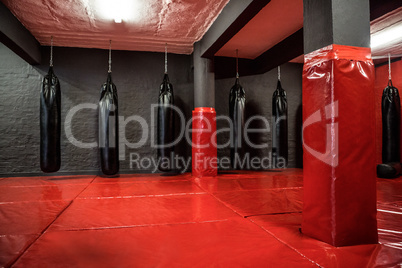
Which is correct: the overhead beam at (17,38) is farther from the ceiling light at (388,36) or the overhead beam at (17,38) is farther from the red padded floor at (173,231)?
the ceiling light at (388,36)

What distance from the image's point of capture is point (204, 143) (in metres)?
5.22

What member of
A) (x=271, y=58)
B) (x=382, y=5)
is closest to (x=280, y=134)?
(x=271, y=58)

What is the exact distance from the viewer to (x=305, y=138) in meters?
A: 2.06

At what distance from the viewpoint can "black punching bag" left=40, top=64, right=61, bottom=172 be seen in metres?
4.57

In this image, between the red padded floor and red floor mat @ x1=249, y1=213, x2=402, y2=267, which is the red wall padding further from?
red floor mat @ x1=249, y1=213, x2=402, y2=267

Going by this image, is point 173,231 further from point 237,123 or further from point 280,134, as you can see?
point 280,134

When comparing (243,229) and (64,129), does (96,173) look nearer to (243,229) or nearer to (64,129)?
(64,129)

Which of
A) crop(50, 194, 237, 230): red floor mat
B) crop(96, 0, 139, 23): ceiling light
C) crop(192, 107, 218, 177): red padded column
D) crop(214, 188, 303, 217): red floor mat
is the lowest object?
crop(214, 188, 303, 217): red floor mat

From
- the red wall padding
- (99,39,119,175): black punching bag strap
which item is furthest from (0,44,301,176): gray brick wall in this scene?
the red wall padding

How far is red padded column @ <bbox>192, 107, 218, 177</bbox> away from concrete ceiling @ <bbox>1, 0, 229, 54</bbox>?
1638 mm

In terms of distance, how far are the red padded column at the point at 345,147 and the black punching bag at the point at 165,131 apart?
138 inches

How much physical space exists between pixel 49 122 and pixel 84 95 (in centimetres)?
137

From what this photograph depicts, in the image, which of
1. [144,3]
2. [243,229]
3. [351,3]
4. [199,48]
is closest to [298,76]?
[199,48]

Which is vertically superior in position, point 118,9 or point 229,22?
point 118,9
